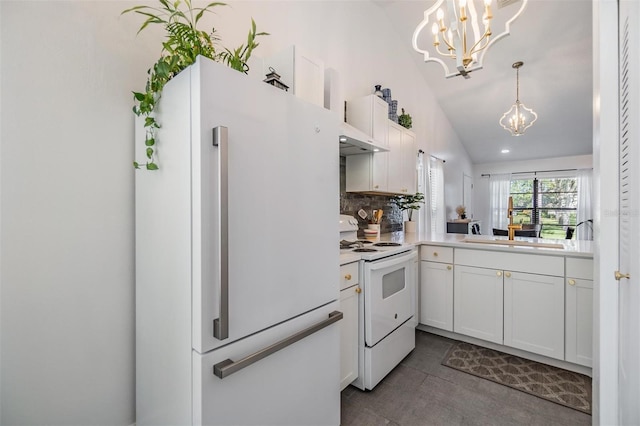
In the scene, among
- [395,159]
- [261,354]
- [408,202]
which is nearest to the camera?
[261,354]

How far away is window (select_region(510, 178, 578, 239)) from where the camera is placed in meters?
6.93

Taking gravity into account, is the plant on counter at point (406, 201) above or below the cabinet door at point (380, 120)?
below

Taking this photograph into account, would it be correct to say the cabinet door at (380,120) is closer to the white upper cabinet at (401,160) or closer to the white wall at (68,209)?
the white upper cabinet at (401,160)

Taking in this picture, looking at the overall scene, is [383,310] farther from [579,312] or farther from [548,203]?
[548,203]

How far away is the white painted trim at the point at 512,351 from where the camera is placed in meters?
2.09

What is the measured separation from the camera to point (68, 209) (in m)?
1.19

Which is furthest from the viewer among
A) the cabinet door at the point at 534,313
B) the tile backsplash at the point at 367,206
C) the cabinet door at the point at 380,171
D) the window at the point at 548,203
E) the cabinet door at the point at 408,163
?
the window at the point at 548,203

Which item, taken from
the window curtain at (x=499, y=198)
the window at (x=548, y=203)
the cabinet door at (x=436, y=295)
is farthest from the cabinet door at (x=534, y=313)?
the window at (x=548, y=203)

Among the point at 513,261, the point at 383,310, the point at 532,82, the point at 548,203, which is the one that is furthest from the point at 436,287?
the point at 548,203

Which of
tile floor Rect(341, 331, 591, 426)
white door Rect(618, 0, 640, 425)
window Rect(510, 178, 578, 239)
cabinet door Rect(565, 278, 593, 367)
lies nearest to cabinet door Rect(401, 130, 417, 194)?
cabinet door Rect(565, 278, 593, 367)

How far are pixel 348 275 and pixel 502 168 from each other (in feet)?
25.0

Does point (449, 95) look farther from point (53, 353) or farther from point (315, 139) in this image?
point (53, 353)

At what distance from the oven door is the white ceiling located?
126 inches

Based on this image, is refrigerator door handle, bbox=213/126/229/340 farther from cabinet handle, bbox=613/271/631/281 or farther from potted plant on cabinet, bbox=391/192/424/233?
potted plant on cabinet, bbox=391/192/424/233
